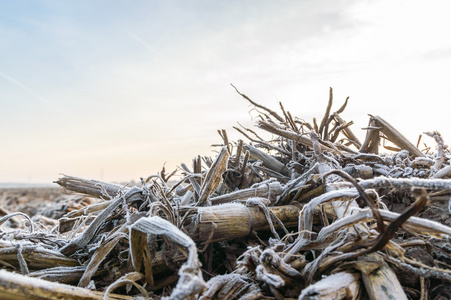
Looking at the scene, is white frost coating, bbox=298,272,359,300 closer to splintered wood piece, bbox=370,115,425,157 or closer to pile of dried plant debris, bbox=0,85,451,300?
pile of dried plant debris, bbox=0,85,451,300

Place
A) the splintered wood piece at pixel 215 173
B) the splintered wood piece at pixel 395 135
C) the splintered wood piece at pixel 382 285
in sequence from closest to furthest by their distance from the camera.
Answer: the splintered wood piece at pixel 382 285
the splintered wood piece at pixel 215 173
the splintered wood piece at pixel 395 135

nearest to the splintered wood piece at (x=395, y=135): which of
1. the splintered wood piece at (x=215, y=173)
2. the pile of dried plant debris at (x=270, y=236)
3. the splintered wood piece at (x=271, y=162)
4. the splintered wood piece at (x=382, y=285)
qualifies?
the pile of dried plant debris at (x=270, y=236)

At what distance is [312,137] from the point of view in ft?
7.06

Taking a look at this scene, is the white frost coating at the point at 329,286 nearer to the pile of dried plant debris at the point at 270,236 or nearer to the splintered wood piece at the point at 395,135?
the pile of dried plant debris at the point at 270,236

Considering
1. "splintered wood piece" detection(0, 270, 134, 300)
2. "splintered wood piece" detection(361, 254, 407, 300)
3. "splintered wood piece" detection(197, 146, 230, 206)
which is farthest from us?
"splintered wood piece" detection(197, 146, 230, 206)

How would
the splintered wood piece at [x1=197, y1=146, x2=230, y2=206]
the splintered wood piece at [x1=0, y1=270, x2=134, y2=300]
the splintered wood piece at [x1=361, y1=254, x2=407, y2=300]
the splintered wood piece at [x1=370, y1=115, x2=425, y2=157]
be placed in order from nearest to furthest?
the splintered wood piece at [x1=0, y1=270, x2=134, y2=300] < the splintered wood piece at [x1=361, y1=254, x2=407, y2=300] < the splintered wood piece at [x1=197, y1=146, x2=230, y2=206] < the splintered wood piece at [x1=370, y1=115, x2=425, y2=157]

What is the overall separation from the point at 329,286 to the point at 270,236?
2.53 feet

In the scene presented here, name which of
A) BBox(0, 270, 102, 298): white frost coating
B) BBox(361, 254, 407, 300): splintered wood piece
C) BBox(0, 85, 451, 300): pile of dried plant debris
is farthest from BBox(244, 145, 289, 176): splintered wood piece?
BBox(0, 270, 102, 298): white frost coating

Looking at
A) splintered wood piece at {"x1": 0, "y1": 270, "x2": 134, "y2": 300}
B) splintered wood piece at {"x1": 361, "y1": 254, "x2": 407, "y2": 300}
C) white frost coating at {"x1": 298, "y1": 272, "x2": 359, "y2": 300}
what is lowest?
splintered wood piece at {"x1": 361, "y1": 254, "x2": 407, "y2": 300}

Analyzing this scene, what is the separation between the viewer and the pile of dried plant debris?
3.70ft

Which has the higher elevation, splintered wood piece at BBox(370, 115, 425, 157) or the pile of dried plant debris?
splintered wood piece at BBox(370, 115, 425, 157)

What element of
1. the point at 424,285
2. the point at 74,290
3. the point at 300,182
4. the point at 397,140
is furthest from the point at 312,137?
the point at 74,290

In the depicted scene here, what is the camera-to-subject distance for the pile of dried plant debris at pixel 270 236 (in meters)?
1.13

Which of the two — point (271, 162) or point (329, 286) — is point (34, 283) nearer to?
point (329, 286)
